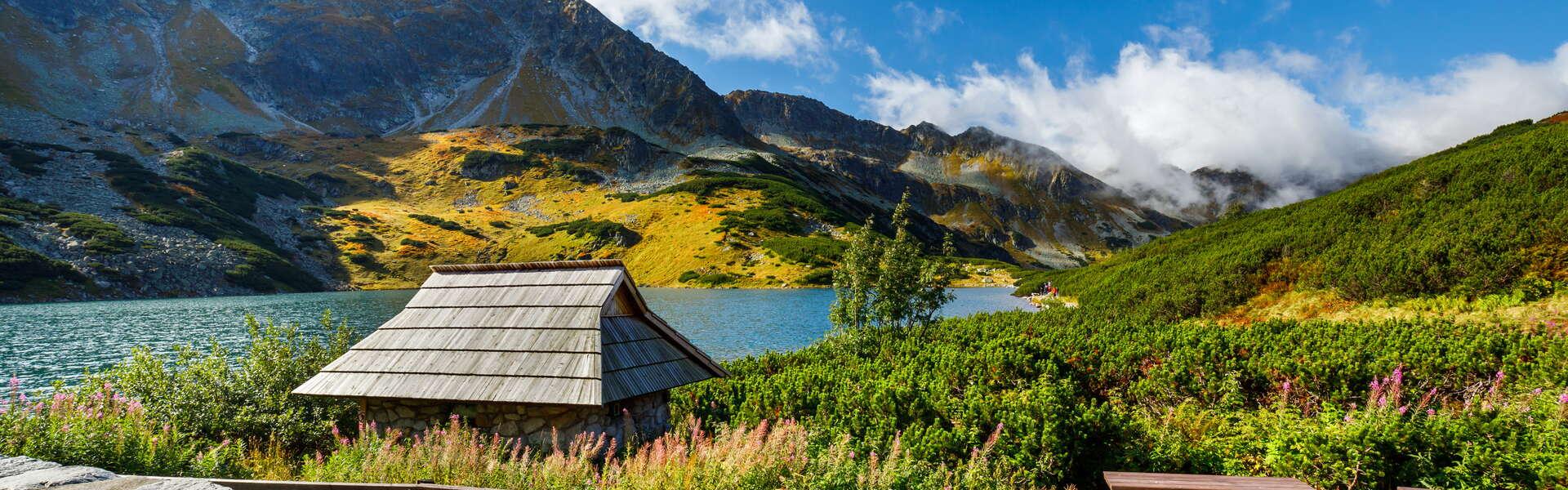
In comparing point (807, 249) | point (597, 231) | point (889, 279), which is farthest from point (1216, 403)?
point (597, 231)

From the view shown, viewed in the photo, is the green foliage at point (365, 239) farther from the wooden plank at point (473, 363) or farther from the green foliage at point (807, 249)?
the wooden plank at point (473, 363)

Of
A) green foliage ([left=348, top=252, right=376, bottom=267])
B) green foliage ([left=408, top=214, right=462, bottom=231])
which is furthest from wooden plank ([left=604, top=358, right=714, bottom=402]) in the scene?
green foliage ([left=408, top=214, right=462, bottom=231])

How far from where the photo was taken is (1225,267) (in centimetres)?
2531

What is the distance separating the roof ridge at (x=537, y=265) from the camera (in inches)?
→ 447

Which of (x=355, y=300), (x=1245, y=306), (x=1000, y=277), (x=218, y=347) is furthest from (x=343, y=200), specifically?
(x=1245, y=306)

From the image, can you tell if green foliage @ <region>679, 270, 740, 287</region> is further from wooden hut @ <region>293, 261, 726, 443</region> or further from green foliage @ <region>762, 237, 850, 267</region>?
wooden hut @ <region>293, 261, 726, 443</region>

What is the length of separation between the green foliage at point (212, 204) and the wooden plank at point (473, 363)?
108134 millimetres

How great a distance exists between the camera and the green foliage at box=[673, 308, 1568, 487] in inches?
257

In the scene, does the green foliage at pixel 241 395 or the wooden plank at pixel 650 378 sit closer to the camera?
the wooden plank at pixel 650 378

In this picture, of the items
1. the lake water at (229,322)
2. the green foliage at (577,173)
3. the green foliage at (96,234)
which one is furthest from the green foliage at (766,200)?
the green foliage at (96,234)

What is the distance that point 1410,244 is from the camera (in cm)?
1844

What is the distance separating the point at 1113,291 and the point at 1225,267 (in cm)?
684

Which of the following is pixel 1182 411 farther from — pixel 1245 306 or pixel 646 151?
pixel 646 151

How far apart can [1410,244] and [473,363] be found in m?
25.2
